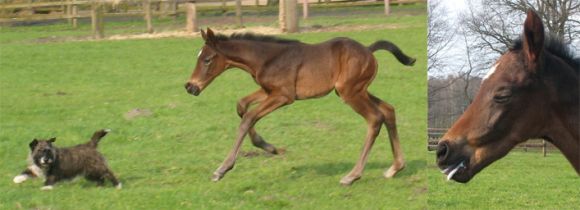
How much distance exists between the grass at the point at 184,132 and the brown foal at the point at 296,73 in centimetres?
47

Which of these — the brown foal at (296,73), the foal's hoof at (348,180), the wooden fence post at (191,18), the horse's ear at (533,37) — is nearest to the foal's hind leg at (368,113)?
the brown foal at (296,73)

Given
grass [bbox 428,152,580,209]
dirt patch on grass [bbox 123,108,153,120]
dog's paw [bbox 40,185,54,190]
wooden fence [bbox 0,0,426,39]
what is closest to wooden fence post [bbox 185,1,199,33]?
wooden fence [bbox 0,0,426,39]

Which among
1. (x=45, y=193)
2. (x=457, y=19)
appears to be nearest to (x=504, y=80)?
(x=457, y=19)

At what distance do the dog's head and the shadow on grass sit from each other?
2295mm

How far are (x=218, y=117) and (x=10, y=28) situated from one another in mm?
19278

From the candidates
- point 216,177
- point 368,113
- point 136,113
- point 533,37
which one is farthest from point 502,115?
point 136,113

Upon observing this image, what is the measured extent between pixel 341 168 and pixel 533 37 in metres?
6.60

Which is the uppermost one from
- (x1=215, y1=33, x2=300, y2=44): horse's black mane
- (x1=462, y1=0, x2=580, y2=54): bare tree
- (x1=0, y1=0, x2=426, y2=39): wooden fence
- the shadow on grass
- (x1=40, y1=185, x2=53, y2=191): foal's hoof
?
(x1=462, y1=0, x2=580, y2=54): bare tree

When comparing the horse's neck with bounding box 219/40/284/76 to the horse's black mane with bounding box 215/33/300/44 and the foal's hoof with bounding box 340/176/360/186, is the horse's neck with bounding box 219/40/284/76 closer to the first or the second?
the horse's black mane with bounding box 215/33/300/44

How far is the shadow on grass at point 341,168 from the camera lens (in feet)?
31.8

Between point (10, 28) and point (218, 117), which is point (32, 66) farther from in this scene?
point (10, 28)

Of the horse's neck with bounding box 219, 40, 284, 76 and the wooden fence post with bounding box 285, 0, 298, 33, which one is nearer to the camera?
the horse's neck with bounding box 219, 40, 284, 76

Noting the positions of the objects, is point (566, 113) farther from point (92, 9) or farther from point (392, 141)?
point (92, 9)

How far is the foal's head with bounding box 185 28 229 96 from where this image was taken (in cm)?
998
